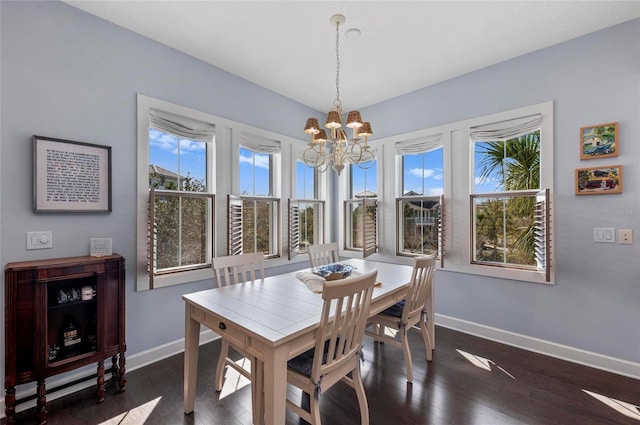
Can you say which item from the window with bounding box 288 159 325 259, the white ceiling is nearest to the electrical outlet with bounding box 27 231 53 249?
the white ceiling

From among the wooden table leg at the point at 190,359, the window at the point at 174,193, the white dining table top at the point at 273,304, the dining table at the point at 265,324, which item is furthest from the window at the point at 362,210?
the wooden table leg at the point at 190,359

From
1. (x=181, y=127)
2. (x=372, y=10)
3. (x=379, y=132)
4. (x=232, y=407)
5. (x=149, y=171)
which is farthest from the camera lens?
(x=379, y=132)

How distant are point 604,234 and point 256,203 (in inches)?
138

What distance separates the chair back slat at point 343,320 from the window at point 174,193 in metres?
1.80

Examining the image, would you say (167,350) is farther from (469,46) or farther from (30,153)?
(469,46)

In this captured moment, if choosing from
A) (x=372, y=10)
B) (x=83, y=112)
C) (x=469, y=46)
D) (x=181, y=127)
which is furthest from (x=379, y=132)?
(x=83, y=112)

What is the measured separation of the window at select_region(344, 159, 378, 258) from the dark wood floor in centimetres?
170

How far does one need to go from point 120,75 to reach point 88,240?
4.66 feet

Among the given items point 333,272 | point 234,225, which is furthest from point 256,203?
point 333,272

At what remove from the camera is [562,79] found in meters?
2.65

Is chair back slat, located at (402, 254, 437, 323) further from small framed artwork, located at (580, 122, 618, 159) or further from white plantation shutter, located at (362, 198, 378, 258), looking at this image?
small framed artwork, located at (580, 122, 618, 159)

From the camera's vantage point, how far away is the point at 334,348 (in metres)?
1.50

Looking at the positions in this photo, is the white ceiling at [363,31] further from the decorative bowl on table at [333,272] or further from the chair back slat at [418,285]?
the decorative bowl on table at [333,272]

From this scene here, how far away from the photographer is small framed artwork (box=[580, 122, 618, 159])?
7.88 ft
